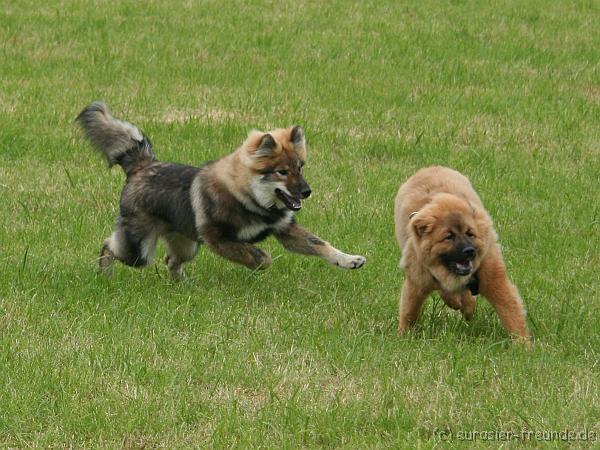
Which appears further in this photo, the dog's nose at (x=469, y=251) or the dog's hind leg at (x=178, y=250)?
the dog's hind leg at (x=178, y=250)

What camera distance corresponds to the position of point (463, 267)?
712 cm

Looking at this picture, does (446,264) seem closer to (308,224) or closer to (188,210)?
(188,210)

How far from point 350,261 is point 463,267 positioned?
1.45 metres

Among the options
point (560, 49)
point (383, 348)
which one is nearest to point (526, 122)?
point (560, 49)

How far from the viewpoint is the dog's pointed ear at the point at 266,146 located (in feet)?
27.7

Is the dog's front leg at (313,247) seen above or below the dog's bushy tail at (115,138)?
below

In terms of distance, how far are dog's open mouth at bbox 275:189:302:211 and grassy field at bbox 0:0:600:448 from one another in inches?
26.9

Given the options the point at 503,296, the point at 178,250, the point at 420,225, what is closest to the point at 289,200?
the point at 178,250

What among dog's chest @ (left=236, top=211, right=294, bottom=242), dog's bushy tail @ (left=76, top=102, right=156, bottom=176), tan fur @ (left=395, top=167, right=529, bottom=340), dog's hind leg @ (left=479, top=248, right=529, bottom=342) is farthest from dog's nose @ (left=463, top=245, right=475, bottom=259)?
dog's bushy tail @ (left=76, top=102, right=156, bottom=176)

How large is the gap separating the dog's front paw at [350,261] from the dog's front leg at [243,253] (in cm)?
56

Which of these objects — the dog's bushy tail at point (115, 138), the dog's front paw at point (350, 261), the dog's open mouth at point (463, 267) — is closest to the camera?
the dog's open mouth at point (463, 267)

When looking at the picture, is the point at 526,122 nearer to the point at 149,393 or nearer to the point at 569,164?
the point at 569,164

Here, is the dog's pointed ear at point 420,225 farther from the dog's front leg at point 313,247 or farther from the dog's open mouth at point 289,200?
the dog's open mouth at point 289,200

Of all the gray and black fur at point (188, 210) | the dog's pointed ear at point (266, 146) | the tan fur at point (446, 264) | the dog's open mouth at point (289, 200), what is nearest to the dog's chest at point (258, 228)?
the gray and black fur at point (188, 210)
